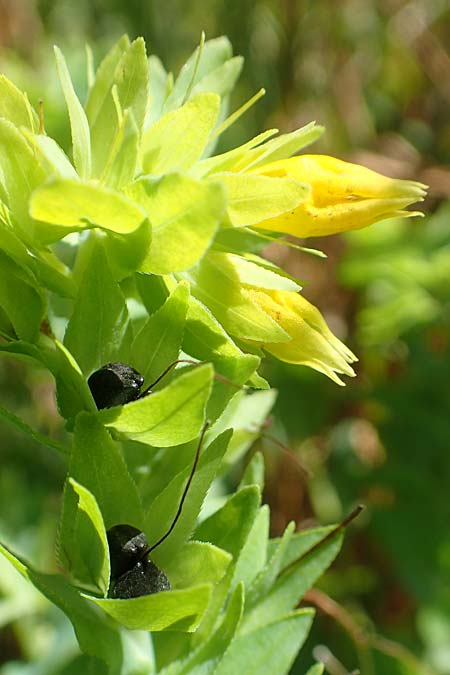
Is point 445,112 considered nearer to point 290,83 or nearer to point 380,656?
point 290,83

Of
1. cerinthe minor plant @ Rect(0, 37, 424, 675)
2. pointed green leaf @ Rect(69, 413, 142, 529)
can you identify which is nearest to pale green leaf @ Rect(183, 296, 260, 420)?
cerinthe minor plant @ Rect(0, 37, 424, 675)

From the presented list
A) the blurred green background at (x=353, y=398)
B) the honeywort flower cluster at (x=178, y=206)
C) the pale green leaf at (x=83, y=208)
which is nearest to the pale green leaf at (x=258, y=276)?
the honeywort flower cluster at (x=178, y=206)

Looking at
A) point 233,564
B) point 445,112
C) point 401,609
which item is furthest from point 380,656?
point 445,112

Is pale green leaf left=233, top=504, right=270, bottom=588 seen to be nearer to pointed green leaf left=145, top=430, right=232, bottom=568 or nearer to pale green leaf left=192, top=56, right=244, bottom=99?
pointed green leaf left=145, top=430, right=232, bottom=568

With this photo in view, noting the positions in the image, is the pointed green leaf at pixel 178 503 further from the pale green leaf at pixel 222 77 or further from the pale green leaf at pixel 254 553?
the pale green leaf at pixel 222 77

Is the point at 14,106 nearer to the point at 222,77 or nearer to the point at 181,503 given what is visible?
the point at 222,77

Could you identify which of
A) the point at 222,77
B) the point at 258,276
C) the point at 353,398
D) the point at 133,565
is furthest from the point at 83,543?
the point at 353,398
